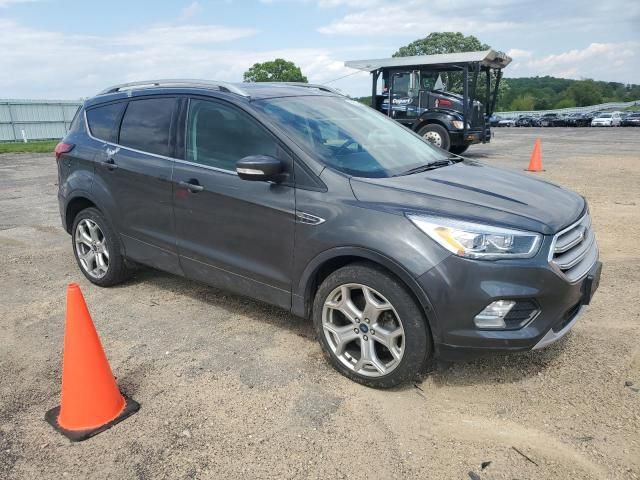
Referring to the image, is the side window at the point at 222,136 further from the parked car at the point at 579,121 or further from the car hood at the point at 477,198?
the parked car at the point at 579,121

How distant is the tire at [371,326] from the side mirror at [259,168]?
0.73m

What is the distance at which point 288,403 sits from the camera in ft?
9.64

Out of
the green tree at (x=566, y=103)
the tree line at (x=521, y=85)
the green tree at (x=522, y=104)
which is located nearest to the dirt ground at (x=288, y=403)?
the tree line at (x=521, y=85)

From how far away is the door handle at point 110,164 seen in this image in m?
4.27

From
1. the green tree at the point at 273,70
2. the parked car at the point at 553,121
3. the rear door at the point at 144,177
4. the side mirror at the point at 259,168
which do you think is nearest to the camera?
the side mirror at the point at 259,168

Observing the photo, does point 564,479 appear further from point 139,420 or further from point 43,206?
point 43,206

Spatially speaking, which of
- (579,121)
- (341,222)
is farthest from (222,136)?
(579,121)

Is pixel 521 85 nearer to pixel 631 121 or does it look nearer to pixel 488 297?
pixel 631 121

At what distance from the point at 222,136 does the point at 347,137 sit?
2.92 feet

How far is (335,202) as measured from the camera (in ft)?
9.94

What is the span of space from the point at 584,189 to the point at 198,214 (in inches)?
323

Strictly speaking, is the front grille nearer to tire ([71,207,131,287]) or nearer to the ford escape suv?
the ford escape suv

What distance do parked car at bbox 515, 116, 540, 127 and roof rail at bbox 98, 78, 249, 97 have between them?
47539 mm

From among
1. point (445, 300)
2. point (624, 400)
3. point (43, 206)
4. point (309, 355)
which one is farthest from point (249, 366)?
point (43, 206)
